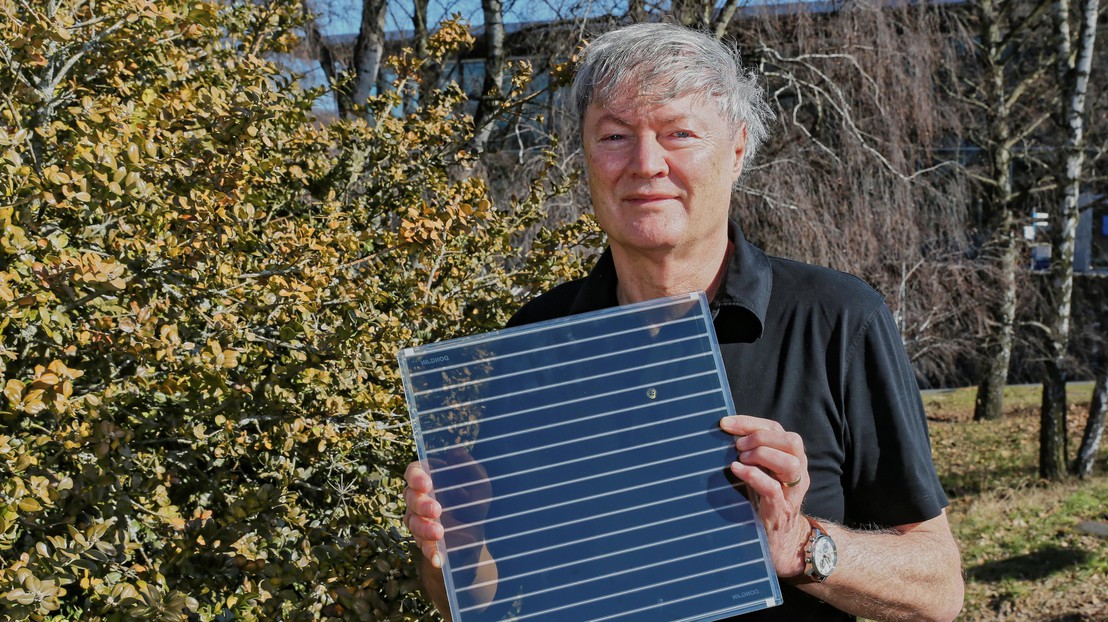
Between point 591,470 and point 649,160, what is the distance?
0.63m

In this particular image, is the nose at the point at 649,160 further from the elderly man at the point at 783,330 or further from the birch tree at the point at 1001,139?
the birch tree at the point at 1001,139

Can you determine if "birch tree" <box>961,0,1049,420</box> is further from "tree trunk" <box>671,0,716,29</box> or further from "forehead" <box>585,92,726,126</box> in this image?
"forehead" <box>585,92,726,126</box>

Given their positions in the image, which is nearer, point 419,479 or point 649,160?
point 419,479

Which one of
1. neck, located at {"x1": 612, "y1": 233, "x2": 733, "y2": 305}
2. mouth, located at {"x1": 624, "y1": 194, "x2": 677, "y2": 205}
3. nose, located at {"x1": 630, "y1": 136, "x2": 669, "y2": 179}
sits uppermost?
nose, located at {"x1": 630, "y1": 136, "x2": 669, "y2": 179}

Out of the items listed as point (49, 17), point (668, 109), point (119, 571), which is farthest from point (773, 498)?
point (49, 17)

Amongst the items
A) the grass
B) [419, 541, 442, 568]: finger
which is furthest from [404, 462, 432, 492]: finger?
the grass

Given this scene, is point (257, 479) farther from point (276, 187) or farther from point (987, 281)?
point (987, 281)

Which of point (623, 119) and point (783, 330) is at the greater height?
point (623, 119)

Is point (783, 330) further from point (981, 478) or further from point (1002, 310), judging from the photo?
point (1002, 310)

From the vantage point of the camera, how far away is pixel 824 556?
173cm

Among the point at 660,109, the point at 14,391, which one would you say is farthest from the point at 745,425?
the point at 14,391

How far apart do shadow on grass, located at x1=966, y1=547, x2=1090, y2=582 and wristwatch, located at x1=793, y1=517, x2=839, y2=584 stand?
23.2 feet

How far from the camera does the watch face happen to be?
5.65 ft

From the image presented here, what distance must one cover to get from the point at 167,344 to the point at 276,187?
187 centimetres
